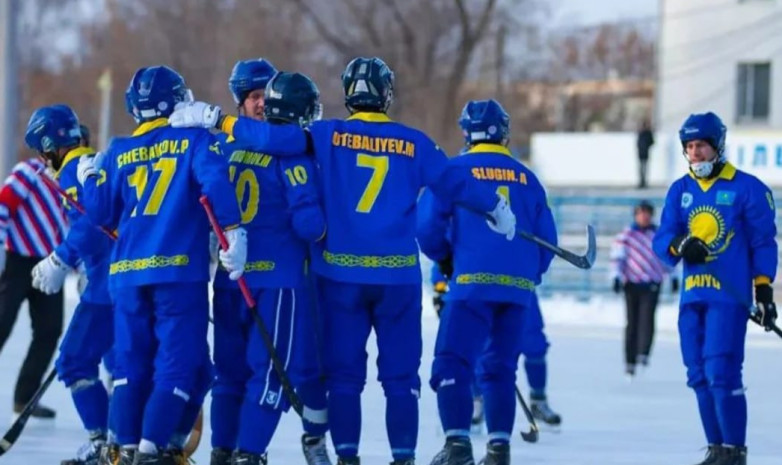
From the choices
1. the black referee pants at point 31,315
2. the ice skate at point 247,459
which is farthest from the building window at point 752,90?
the ice skate at point 247,459

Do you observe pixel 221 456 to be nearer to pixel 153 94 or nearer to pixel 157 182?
pixel 157 182

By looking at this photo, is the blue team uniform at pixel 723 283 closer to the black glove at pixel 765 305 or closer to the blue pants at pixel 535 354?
the black glove at pixel 765 305

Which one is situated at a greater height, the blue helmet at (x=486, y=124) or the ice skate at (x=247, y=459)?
the blue helmet at (x=486, y=124)

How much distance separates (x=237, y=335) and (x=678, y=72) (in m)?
32.9

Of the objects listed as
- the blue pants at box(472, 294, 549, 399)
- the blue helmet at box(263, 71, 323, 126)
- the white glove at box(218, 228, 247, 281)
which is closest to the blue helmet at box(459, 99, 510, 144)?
the blue helmet at box(263, 71, 323, 126)

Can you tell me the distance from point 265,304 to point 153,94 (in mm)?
985

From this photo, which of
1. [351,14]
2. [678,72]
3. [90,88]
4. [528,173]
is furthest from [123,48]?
[528,173]

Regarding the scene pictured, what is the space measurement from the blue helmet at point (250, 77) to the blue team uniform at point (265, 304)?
0.42m

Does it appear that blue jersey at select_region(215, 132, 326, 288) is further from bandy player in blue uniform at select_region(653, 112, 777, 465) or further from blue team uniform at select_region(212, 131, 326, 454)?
bandy player in blue uniform at select_region(653, 112, 777, 465)

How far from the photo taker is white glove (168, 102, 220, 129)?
7.22 m

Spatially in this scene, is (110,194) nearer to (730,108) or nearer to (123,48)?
(730,108)

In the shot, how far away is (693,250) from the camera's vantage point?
28.4 feet

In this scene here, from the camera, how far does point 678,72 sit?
129 ft

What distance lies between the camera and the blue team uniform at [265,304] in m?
7.31
